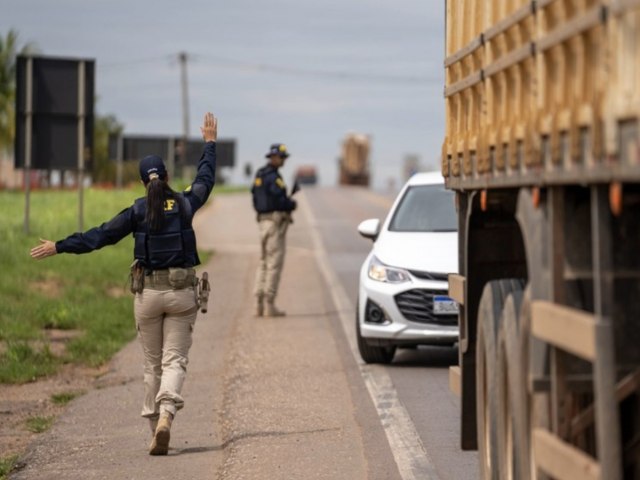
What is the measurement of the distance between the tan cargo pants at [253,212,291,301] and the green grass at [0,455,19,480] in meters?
9.28

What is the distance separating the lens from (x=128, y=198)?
52562 millimetres

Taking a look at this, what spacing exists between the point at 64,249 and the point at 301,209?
4813 centimetres

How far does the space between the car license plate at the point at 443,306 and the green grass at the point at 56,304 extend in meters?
3.57

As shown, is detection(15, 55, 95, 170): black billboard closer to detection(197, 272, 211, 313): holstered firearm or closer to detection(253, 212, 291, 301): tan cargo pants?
detection(253, 212, 291, 301): tan cargo pants

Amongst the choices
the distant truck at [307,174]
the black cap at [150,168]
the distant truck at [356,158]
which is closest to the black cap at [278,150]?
the black cap at [150,168]

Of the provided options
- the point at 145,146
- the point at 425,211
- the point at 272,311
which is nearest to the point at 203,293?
the point at 425,211

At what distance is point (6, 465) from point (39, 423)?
1.97 m

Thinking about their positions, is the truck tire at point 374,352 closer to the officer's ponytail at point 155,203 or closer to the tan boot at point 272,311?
the officer's ponytail at point 155,203

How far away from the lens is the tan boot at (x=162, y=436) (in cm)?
1026

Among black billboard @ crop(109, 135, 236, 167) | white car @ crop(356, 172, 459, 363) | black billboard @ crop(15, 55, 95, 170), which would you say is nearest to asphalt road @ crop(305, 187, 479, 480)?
white car @ crop(356, 172, 459, 363)

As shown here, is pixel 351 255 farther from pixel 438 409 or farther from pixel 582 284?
pixel 582 284

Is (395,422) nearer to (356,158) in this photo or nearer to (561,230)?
(561,230)

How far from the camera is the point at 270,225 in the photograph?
65.3ft

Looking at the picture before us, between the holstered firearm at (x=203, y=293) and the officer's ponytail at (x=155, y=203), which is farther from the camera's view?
the holstered firearm at (x=203, y=293)
